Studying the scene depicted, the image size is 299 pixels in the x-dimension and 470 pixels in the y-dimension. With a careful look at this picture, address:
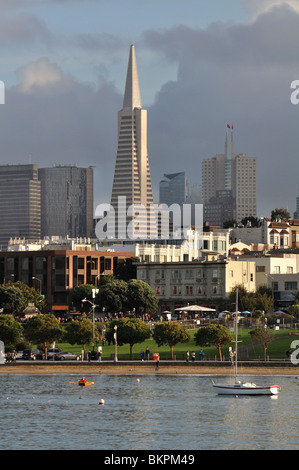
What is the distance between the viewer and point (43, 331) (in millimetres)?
158500

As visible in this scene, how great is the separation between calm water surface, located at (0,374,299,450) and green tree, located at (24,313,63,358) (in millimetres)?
13689

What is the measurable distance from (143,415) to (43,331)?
166 ft

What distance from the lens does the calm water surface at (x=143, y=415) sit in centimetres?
9369

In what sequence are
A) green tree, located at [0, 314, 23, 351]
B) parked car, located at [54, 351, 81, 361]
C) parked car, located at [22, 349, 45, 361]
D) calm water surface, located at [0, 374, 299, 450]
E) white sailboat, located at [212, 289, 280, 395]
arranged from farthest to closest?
green tree, located at [0, 314, 23, 351] < parked car, located at [22, 349, 45, 361] < parked car, located at [54, 351, 81, 361] < white sailboat, located at [212, 289, 280, 395] < calm water surface, located at [0, 374, 299, 450]

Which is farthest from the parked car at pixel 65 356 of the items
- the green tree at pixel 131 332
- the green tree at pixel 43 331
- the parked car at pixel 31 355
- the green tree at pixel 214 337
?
the green tree at pixel 214 337

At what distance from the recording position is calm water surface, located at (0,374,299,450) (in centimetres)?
9369

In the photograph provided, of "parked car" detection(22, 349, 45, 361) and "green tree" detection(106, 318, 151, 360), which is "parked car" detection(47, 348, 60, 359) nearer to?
"parked car" detection(22, 349, 45, 361)

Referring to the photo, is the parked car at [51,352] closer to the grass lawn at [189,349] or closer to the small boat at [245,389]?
the grass lawn at [189,349]

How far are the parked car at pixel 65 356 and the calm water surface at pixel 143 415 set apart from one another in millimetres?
10550

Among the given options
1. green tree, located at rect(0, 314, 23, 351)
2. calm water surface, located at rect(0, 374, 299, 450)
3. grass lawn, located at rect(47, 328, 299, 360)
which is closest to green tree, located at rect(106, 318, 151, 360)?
grass lawn, located at rect(47, 328, 299, 360)

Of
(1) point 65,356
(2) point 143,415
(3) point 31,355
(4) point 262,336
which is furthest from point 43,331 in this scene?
(2) point 143,415

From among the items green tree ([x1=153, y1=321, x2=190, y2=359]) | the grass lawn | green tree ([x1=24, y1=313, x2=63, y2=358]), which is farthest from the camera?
green tree ([x1=24, y1=313, x2=63, y2=358])
